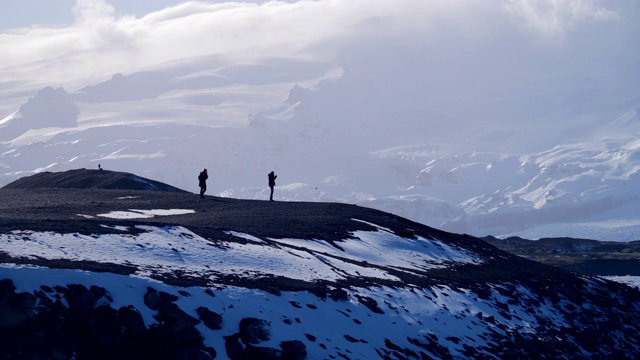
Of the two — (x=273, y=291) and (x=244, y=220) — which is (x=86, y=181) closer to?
(x=244, y=220)

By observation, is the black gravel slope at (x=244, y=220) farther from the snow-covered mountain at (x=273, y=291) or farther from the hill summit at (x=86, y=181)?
the hill summit at (x=86, y=181)

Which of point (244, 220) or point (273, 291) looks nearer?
point (273, 291)

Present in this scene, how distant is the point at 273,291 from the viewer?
36.6m

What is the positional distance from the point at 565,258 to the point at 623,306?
172ft

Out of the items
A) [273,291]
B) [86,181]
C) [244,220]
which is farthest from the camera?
[86,181]

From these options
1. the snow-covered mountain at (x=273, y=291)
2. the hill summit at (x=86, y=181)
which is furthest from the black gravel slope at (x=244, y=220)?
the hill summit at (x=86, y=181)

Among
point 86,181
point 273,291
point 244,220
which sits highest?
point 86,181

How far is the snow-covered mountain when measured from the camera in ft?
103

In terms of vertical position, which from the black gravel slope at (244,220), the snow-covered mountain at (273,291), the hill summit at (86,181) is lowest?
the snow-covered mountain at (273,291)

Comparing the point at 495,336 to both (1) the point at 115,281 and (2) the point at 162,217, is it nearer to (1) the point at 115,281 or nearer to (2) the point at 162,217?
(1) the point at 115,281

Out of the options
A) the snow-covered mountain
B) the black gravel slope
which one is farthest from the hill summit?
the snow-covered mountain

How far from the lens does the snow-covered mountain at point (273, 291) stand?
31359mm

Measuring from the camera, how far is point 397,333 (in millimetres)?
37656

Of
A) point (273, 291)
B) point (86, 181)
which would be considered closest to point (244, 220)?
point (273, 291)
